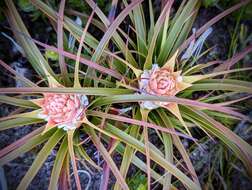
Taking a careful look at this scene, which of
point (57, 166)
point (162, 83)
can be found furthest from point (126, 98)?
point (57, 166)

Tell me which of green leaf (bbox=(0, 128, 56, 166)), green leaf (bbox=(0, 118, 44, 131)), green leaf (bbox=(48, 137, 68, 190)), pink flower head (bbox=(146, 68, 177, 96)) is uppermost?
pink flower head (bbox=(146, 68, 177, 96))

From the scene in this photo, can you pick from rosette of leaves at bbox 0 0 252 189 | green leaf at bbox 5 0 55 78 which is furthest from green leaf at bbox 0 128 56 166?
green leaf at bbox 5 0 55 78

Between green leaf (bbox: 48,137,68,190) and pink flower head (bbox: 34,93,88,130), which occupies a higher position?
pink flower head (bbox: 34,93,88,130)

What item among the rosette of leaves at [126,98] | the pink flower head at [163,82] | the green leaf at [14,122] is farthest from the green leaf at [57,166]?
the pink flower head at [163,82]

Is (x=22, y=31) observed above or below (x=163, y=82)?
above

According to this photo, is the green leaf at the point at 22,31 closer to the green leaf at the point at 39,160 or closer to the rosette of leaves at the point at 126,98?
the rosette of leaves at the point at 126,98

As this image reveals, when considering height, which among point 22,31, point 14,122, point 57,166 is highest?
point 22,31

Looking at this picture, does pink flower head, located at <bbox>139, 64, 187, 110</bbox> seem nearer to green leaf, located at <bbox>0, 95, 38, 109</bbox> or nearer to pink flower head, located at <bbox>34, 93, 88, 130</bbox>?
pink flower head, located at <bbox>34, 93, 88, 130</bbox>

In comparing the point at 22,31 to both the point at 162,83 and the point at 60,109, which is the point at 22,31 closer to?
A: the point at 60,109

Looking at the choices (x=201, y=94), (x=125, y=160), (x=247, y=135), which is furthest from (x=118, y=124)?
(x=247, y=135)

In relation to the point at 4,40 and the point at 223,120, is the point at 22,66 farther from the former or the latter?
the point at 223,120
